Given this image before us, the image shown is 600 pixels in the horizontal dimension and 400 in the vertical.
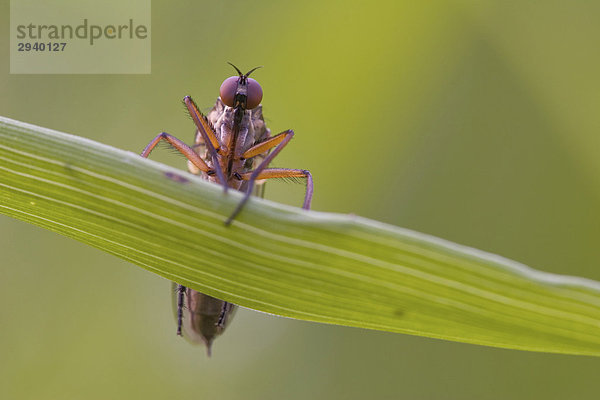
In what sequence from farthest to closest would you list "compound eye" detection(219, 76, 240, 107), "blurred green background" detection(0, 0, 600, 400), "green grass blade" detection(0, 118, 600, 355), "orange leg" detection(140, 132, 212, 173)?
1. "blurred green background" detection(0, 0, 600, 400)
2. "compound eye" detection(219, 76, 240, 107)
3. "orange leg" detection(140, 132, 212, 173)
4. "green grass blade" detection(0, 118, 600, 355)

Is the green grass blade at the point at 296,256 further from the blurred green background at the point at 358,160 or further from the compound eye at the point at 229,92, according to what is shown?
the blurred green background at the point at 358,160

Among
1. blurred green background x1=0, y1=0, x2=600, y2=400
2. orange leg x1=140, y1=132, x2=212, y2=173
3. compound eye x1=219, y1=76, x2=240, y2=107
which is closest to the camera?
orange leg x1=140, y1=132, x2=212, y2=173

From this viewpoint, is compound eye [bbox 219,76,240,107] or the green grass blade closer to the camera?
the green grass blade

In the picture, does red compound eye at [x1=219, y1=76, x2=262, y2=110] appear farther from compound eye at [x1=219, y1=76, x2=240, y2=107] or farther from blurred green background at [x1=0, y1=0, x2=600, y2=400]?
blurred green background at [x1=0, y1=0, x2=600, y2=400]

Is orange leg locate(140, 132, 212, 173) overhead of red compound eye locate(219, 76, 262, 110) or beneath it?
beneath

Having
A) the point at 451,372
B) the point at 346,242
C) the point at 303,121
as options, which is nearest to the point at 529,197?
the point at 451,372

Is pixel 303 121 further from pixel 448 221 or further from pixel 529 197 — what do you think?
pixel 529 197

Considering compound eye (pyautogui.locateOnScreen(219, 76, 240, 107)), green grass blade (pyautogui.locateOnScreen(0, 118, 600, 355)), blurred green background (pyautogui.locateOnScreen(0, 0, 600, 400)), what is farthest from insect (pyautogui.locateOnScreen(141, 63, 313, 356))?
green grass blade (pyautogui.locateOnScreen(0, 118, 600, 355))
